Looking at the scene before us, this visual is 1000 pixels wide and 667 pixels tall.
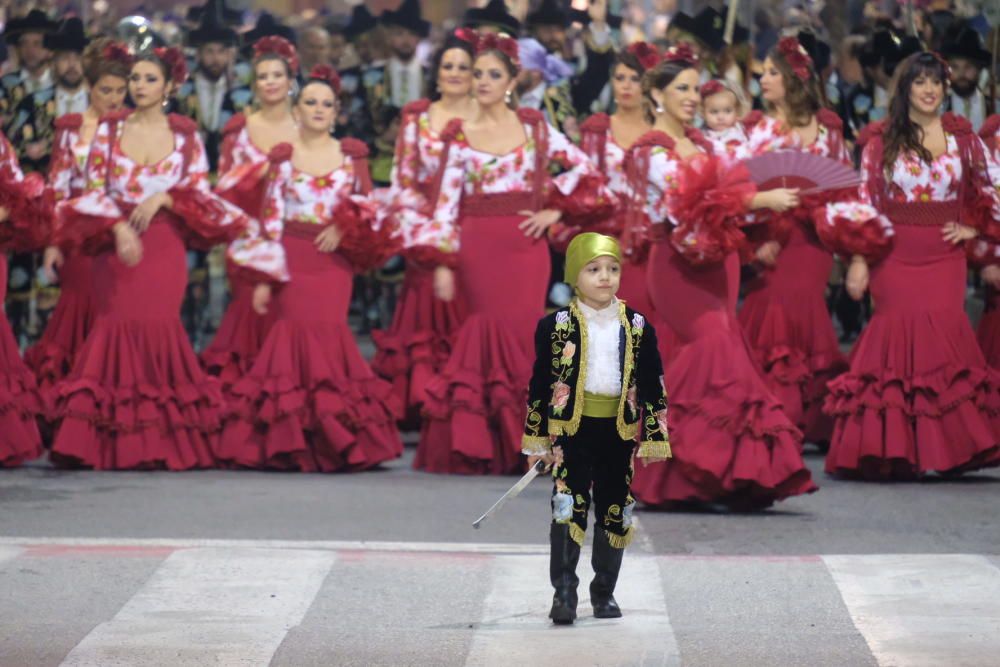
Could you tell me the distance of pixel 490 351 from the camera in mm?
11648

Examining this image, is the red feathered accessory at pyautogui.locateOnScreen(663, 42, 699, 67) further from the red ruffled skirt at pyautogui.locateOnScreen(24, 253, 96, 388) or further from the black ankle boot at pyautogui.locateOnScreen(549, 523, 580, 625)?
the black ankle boot at pyautogui.locateOnScreen(549, 523, 580, 625)

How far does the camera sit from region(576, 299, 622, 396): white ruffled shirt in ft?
24.9

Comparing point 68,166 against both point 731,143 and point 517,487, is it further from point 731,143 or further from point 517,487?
point 517,487

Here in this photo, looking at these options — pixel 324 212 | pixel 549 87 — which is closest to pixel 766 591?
pixel 324 212

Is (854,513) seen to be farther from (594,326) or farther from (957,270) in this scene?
(594,326)

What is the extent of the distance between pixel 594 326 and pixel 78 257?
5.88m

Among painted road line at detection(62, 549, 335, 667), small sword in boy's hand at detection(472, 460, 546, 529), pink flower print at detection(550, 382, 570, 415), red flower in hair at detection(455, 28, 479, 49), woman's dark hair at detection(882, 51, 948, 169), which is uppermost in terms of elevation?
red flower in hair at detection(455, 28, 479, 49)

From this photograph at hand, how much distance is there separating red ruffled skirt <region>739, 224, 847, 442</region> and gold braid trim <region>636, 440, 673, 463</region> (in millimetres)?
4993

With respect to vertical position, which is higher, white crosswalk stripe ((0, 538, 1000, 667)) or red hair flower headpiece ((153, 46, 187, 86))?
red hair flower headpiece ((153, 46, 187, 86))

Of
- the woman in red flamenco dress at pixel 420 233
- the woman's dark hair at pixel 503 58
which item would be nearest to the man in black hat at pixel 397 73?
the woman in red flamenco dress at pixel 420 233

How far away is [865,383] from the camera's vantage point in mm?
11438

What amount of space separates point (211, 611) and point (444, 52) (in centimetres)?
564

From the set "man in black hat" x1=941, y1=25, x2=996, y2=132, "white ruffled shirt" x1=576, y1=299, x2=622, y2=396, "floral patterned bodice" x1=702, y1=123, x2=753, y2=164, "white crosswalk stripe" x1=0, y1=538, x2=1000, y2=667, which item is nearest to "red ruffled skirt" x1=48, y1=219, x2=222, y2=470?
"white crosswalk stripe" x1=0, y1=538, x2=1000, y2=667

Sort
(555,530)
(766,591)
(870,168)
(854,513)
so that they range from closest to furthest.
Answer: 1. (555,530)
2. (766,591)
3. (854,513)
4. (870,168)
